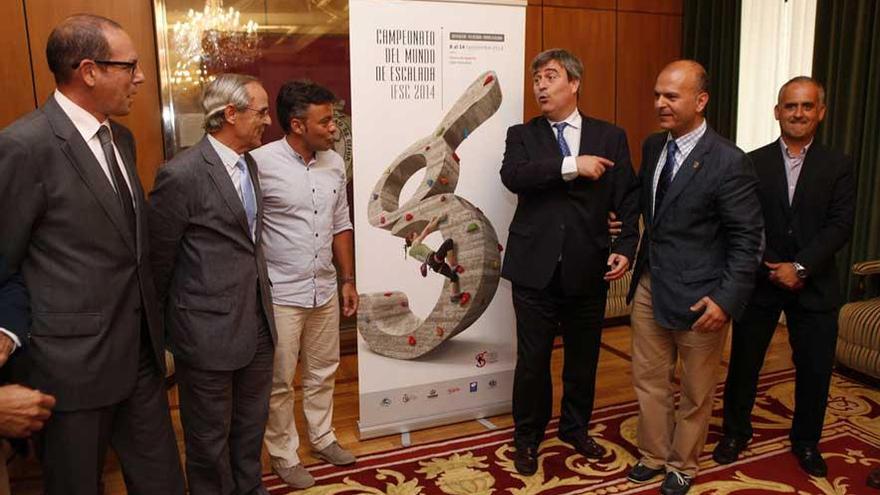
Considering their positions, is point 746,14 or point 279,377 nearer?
point 279,377

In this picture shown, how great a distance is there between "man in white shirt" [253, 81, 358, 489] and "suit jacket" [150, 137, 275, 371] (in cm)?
32

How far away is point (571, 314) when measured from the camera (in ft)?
8.96

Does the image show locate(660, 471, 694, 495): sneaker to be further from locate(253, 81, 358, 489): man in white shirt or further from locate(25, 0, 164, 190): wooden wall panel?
locate(25, 0, 164, 190): wooden wall panel

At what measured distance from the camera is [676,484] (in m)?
2.47

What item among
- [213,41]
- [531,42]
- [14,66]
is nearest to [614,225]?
[531,42]

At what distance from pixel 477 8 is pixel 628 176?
1.00 m

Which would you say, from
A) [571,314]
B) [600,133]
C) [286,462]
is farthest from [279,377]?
[600,133]

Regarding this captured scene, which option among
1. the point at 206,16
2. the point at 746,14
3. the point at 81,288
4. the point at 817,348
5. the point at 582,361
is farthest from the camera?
the point at 746,14

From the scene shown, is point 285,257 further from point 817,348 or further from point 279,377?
point 817,348

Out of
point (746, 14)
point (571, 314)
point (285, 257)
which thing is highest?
point (746, 14)

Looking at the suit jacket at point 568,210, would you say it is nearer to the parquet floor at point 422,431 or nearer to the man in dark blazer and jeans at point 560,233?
the man in dark blazer and jeans at point 560,233

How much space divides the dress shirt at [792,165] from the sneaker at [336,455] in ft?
6.82

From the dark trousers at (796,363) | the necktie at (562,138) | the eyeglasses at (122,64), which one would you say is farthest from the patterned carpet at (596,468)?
the eyeglasses at (122,64)

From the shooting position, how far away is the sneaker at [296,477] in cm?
256
